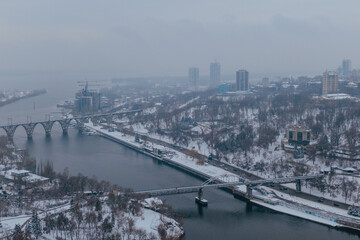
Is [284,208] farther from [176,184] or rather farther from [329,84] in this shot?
[329,84]

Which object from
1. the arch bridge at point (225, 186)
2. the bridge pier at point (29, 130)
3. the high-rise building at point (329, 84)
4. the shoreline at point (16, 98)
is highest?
the high-rise building at point (329, 84)

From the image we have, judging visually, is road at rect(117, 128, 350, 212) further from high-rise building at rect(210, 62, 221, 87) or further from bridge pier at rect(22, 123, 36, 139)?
high-rise building at rect(210, 62, 221, 87)

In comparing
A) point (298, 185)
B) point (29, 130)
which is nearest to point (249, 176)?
point (298, 185)

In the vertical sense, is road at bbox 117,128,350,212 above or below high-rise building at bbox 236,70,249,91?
below

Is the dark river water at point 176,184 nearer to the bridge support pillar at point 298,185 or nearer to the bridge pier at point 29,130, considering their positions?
the bridge pier at point 29,130

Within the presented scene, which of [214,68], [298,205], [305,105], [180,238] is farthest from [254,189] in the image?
[214,68]

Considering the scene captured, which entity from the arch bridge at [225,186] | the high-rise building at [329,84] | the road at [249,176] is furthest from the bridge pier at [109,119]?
the arch bridge at [225,186]

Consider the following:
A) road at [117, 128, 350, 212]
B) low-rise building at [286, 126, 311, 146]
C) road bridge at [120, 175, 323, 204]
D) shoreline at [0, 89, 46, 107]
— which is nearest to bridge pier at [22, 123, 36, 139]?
road at [117, 128, 350, 212]
